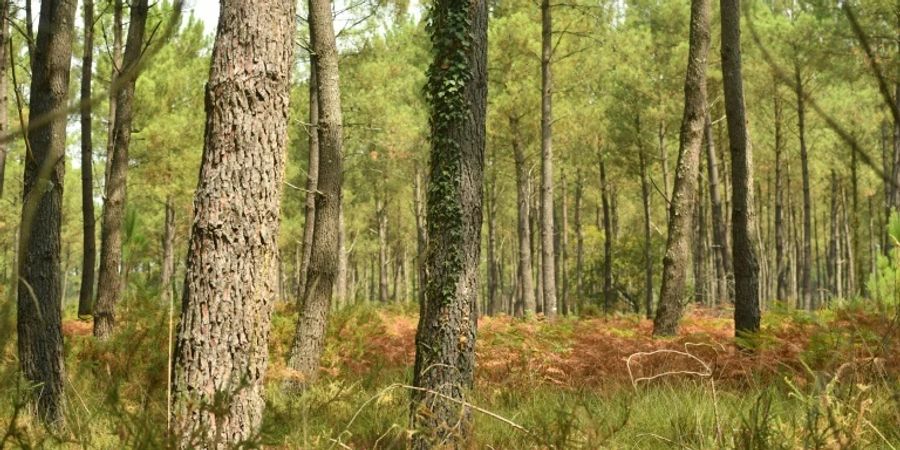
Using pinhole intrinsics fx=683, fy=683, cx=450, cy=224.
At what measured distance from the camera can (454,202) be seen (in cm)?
422

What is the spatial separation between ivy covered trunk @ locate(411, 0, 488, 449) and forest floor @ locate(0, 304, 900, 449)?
398mm

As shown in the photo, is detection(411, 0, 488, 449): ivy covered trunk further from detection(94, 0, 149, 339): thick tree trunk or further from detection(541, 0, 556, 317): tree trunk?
detection(541, 0, 556, 317): tree trunk

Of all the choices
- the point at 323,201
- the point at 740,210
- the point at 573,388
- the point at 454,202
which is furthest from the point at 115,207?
the point at 740,210

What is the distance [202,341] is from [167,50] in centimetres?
2024

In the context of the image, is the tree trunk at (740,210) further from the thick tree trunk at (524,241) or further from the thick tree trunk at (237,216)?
the thick tree trunk at (524,241)

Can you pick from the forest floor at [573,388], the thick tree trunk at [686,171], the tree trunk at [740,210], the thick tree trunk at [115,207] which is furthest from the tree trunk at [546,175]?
the thick tree trunk at [115,207]

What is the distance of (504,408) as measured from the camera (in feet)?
18.6

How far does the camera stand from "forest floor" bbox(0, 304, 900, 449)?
2172 millimetres

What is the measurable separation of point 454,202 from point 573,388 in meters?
2.66

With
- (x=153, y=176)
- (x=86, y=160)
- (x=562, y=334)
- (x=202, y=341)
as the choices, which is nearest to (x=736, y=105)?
(x=562, y=334)

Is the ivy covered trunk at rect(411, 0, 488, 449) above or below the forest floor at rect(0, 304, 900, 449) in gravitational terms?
above

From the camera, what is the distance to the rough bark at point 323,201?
7492 mm

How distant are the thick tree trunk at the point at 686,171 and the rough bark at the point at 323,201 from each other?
4586 millimetres

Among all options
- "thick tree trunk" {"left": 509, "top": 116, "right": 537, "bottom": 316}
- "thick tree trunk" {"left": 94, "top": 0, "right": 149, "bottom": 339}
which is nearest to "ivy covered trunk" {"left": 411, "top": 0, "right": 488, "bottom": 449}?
"thick tree trunk" {"left": 94, "top": 0, "right": 149, "bottom": 339}
